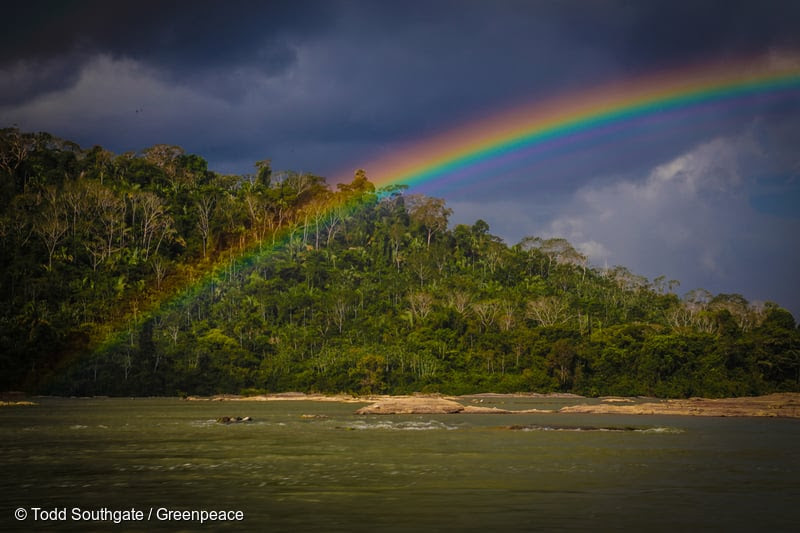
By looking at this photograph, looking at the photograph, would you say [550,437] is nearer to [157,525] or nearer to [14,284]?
[157,525]

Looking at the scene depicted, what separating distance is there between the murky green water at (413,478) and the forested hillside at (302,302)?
6354 cm

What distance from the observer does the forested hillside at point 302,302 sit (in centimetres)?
9869

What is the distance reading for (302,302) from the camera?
130375mm

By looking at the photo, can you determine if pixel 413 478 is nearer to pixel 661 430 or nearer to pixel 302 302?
pixel 661 430

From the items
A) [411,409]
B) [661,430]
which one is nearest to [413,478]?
[661,430]

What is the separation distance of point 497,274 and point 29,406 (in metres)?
105

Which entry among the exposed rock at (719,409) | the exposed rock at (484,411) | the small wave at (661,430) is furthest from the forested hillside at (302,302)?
the small wave at (661,430)

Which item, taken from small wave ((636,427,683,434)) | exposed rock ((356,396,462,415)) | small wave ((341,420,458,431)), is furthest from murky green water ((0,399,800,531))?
exposed rock ((356,396,462,415))

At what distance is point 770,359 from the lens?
319ft

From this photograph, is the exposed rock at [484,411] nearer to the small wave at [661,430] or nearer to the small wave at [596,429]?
the small wave at [596,429]

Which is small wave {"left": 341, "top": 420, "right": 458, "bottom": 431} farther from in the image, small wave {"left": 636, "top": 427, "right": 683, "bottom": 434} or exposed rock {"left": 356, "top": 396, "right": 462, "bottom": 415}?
small wave {"left": 636, "top": 427, "right": 683, "bottom": 434}

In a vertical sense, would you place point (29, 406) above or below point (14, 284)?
below

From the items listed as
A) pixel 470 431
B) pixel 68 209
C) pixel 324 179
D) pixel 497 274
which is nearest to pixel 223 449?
pixel 470 431

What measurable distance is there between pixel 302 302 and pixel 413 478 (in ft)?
364
